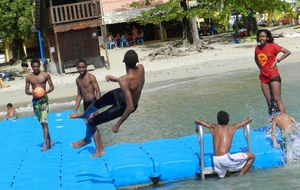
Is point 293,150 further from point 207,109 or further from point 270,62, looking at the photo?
point 207,109

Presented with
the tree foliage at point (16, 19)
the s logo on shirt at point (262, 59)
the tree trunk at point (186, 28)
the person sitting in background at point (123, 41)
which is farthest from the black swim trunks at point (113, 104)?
the person sitting in background at point (123, 41)

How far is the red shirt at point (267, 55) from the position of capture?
8477 millimetres

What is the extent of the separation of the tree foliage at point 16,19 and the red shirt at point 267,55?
25097mm

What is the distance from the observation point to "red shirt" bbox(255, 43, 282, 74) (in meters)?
8.48

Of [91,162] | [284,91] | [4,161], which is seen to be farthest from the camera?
[284,91]

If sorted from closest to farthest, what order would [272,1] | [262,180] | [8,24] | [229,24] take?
1. [262,180]
2. [272,1]
3. [8,24]
4. [229,24]

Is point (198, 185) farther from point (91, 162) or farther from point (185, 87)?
point (185, 87)

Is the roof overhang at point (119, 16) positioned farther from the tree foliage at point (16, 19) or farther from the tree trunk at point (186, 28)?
the tree trunk at point (186, 28)

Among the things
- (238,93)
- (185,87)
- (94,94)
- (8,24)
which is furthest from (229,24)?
(94,94)

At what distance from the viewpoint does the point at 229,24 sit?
136 ft

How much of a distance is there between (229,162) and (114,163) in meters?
1.61

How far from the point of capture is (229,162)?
7.38 m

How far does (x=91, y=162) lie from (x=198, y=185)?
163 cm

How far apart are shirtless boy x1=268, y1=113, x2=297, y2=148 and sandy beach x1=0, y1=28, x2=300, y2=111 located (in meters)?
11.9
